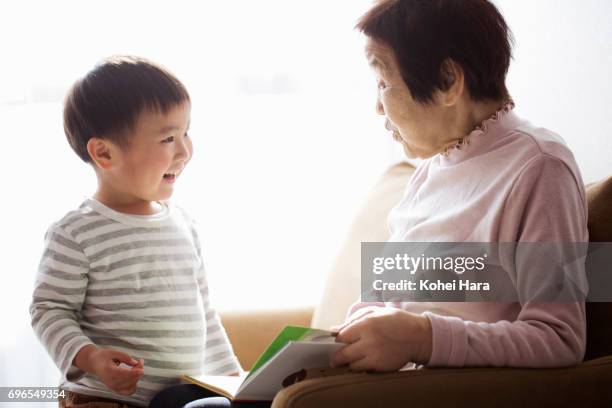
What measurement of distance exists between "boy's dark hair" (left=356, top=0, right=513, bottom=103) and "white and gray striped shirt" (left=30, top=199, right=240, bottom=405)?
572 millimetres

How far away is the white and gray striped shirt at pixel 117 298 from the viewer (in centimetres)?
135

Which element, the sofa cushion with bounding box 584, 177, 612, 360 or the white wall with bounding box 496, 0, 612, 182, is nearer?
the sofa cushion with bounding box 584, 177, 612, 360

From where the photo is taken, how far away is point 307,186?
2.45 meters

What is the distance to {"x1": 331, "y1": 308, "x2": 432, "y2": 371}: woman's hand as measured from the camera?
102 cm

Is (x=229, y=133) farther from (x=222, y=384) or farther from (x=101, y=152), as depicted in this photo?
(x=222, y=384)

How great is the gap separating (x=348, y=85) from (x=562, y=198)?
144cm

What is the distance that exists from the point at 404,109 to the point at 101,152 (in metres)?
0.59

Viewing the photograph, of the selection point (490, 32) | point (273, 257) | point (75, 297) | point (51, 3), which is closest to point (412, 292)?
point (490, 32)

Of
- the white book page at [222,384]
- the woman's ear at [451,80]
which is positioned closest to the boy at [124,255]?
the white book page at [222,384]

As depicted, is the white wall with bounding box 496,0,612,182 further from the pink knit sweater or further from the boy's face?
the boy's face

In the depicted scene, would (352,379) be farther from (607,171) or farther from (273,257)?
(273,257)

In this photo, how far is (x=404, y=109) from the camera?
4.17ft

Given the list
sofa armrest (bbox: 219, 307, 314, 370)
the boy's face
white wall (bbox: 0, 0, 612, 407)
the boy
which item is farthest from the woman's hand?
white wall (bbox: 0, 0, 612, 407)

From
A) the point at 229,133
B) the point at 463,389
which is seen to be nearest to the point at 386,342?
the point at 463,389
